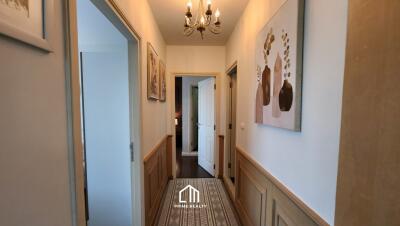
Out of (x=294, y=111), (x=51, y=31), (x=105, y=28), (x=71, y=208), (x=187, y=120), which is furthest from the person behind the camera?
(x=187, y=120)

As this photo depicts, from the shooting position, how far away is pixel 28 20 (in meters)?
0.56

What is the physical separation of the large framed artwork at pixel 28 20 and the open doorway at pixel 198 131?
132 inches

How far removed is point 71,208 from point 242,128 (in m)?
2.00

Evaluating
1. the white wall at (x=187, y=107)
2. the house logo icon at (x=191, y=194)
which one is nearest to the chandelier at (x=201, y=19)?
the house logo icon at (x=191, y=194)

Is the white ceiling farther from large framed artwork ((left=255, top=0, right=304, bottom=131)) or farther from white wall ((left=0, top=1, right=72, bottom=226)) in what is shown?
large framed artwork ((left=255, top=0, right=304, bottom=131))

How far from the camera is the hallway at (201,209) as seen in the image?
2.47 meters

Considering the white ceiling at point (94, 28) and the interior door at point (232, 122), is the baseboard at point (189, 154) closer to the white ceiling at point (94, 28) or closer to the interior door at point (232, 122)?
the interior door at point (232, 122)

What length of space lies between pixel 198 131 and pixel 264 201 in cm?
330

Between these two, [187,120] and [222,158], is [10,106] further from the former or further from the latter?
[187,120]

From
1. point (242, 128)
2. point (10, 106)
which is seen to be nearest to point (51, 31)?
point (10, 106)

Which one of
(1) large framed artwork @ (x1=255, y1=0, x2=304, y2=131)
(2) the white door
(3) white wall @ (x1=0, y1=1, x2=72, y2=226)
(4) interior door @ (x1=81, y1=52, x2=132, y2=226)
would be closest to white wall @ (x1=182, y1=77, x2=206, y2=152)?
(2) the white door

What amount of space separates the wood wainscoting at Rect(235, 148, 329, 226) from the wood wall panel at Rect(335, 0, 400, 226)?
0.36m

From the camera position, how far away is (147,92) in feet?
7.09

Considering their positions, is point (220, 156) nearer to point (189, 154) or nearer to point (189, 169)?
point (189, 169)
